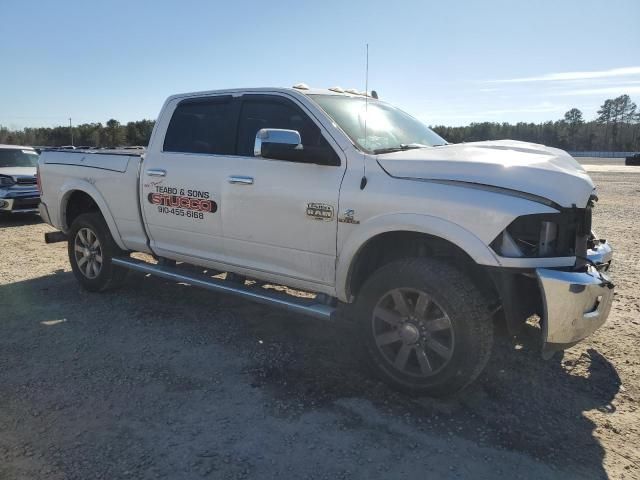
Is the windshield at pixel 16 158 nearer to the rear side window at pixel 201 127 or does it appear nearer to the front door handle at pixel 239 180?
the rear side window at pixel 201 127

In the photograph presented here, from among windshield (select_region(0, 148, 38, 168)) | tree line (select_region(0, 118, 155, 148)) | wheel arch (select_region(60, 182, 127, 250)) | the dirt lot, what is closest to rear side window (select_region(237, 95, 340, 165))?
the dirt lot

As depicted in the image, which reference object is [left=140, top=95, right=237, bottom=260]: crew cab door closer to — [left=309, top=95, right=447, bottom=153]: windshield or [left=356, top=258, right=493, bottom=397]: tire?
[left=309, top=95, right=447, bottom=153]: windshield

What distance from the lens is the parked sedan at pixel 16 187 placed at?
35.0 feet

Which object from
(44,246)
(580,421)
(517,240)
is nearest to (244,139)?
(517,240)

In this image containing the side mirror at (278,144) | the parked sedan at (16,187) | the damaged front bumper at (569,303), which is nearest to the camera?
the damaged front bumper at (569,303)

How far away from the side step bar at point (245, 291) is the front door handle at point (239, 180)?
89 cm

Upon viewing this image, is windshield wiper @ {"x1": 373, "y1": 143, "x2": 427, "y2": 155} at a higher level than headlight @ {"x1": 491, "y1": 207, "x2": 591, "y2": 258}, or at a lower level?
higher

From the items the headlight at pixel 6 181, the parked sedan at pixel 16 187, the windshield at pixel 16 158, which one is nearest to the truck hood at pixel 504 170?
the parked sedan at pixel 16 187

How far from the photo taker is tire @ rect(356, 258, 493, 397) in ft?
10.4

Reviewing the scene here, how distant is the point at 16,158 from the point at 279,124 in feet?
34.1

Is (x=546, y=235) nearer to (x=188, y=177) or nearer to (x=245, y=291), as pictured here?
(x=245, y=291)

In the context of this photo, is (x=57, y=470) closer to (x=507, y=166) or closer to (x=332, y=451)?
(x=332, y=451)

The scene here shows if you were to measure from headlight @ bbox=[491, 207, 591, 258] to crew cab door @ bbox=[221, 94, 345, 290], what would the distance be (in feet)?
3.92

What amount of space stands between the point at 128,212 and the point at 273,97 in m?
2.03
